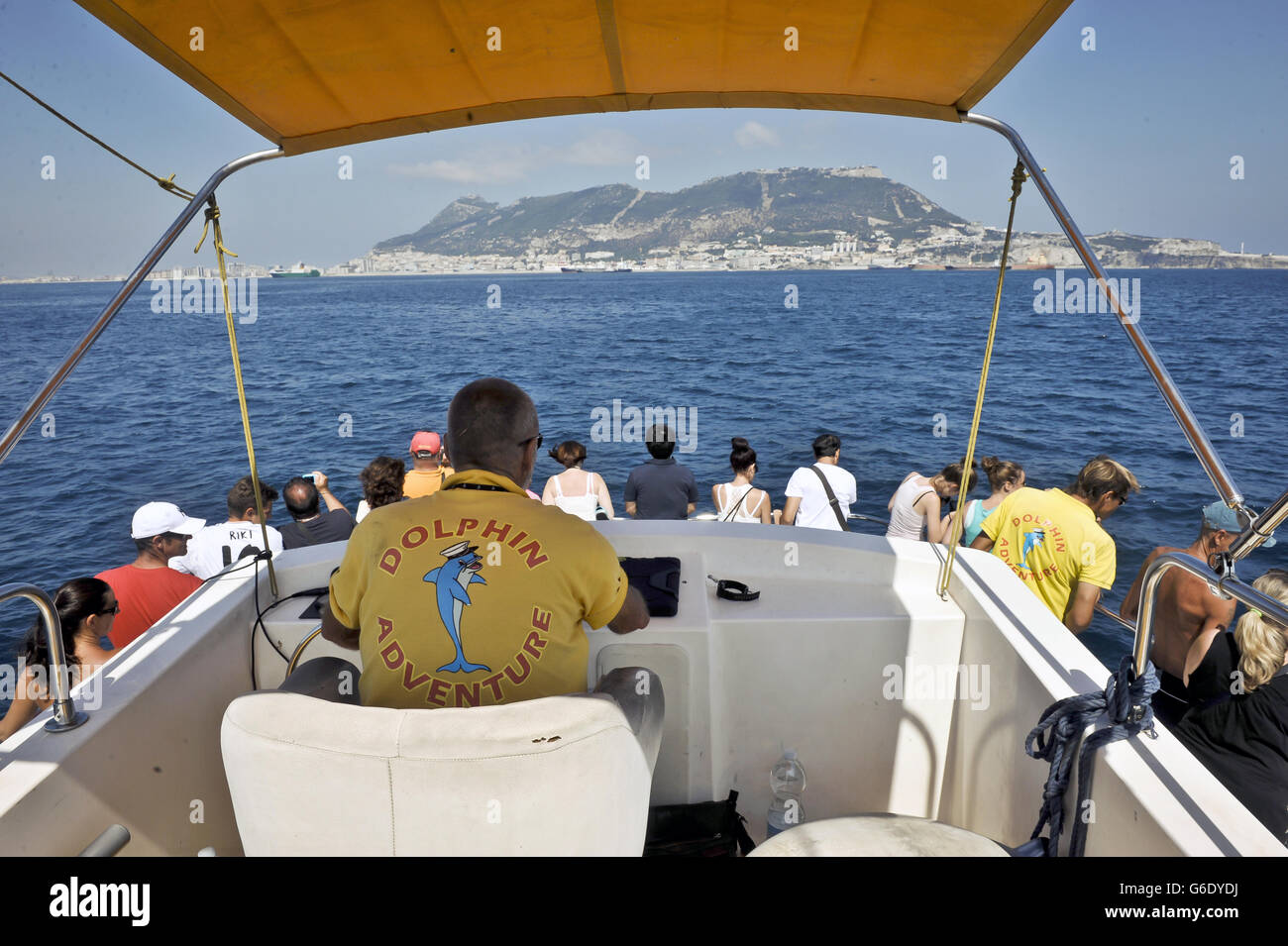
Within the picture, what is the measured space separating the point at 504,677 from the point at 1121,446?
1990 centimetres

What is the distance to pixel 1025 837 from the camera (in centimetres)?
200

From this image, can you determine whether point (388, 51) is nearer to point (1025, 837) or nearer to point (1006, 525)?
point (1025, 837)

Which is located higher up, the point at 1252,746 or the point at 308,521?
the point at 308,521

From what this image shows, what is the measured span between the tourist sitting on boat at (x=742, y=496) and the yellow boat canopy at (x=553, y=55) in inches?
129

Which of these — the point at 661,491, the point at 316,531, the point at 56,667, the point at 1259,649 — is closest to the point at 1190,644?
the point at 1259,649

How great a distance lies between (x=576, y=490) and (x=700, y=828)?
372 centimetres

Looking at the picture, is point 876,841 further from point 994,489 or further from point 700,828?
point 994,489

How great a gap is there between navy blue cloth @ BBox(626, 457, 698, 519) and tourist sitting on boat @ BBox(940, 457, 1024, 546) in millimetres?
1799

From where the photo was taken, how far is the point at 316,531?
4.87 m

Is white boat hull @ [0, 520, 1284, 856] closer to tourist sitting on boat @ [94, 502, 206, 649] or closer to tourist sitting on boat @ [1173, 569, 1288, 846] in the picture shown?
tourist sitting on boat @ [1173, 569, 1288, 846]

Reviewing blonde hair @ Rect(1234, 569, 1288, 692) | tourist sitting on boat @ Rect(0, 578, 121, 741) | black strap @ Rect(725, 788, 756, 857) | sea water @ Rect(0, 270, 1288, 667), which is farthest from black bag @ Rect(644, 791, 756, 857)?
sea water @ Rect(0, 270, 1288, 667)

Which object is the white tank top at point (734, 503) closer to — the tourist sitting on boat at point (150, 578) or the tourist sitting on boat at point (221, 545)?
the tourist sitting on boat at point (221, 545)

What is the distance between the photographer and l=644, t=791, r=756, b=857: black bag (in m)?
2.20
